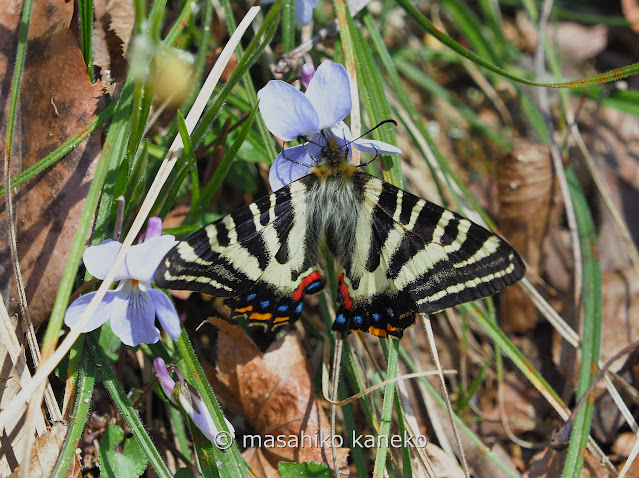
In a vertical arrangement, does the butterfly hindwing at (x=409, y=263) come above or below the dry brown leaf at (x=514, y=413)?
above

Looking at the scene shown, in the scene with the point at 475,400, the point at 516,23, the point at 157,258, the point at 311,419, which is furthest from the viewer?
the point at 516,23

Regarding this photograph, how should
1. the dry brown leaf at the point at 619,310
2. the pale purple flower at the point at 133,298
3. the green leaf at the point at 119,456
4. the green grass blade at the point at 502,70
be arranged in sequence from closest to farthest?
the pale purple flower at the point at 133,298, the green leaf at the point at 119,456, the green grass blade at the point at 502,70, the dry brown leaf at the point at 619,310

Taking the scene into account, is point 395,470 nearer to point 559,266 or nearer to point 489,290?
point 489,290

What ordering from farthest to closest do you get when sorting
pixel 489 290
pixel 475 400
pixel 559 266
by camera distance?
pixel 559 266 → pixel 475 400 → pixel 489 290

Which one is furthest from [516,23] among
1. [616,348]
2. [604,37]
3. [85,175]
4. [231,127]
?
[85,175]

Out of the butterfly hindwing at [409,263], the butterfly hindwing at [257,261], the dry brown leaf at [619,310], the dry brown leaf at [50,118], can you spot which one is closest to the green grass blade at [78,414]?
the dry brown leaf at [50,118]

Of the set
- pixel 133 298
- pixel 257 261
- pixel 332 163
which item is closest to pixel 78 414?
pixel 133 298

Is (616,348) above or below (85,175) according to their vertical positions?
below

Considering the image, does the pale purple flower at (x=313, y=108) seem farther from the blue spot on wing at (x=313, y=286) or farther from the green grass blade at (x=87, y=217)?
the green grass blade at (x=87, y=217)
